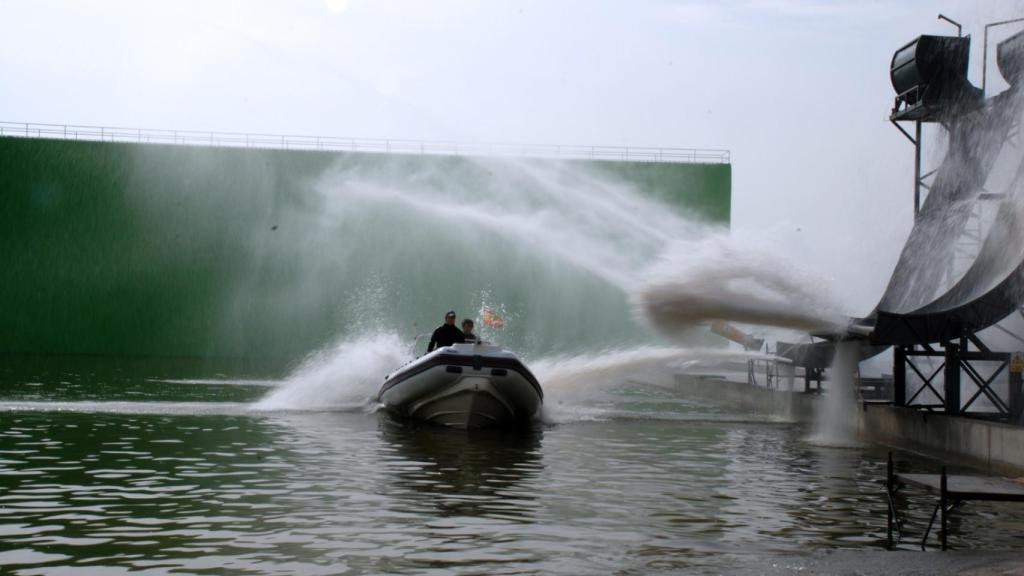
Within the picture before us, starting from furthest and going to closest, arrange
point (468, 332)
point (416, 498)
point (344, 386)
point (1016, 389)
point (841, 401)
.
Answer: point (344, 386) < point (468, 332) < point (841, 401) < point (1016, 389) < point (416, 498)

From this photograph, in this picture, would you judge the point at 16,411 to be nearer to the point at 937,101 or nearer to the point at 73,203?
the point at 937,101

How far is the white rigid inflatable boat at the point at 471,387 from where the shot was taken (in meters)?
18.1

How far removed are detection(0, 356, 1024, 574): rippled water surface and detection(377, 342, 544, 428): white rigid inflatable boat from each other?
694mm

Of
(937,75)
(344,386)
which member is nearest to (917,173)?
(937,75)

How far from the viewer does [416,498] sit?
10852 millimetres

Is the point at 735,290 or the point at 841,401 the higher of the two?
the point at 735,290

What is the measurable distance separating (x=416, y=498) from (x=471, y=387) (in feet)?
23.8

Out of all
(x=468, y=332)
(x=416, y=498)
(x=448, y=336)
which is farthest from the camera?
(x=468, y=332)

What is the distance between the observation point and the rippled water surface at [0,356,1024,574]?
27.0 ft

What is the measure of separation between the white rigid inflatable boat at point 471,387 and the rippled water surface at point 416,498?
0.69m

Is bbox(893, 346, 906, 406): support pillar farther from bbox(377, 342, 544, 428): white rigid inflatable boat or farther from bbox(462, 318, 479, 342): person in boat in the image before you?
bbox(462, 318, 479, 342): person in boat

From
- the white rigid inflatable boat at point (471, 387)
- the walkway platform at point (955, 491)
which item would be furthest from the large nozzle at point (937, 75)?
the walkway platform at point (955, 491)

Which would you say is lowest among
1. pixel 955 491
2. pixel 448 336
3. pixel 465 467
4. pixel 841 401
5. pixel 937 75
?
pixel 465 467

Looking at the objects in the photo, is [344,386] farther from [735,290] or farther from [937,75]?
[937,75]
